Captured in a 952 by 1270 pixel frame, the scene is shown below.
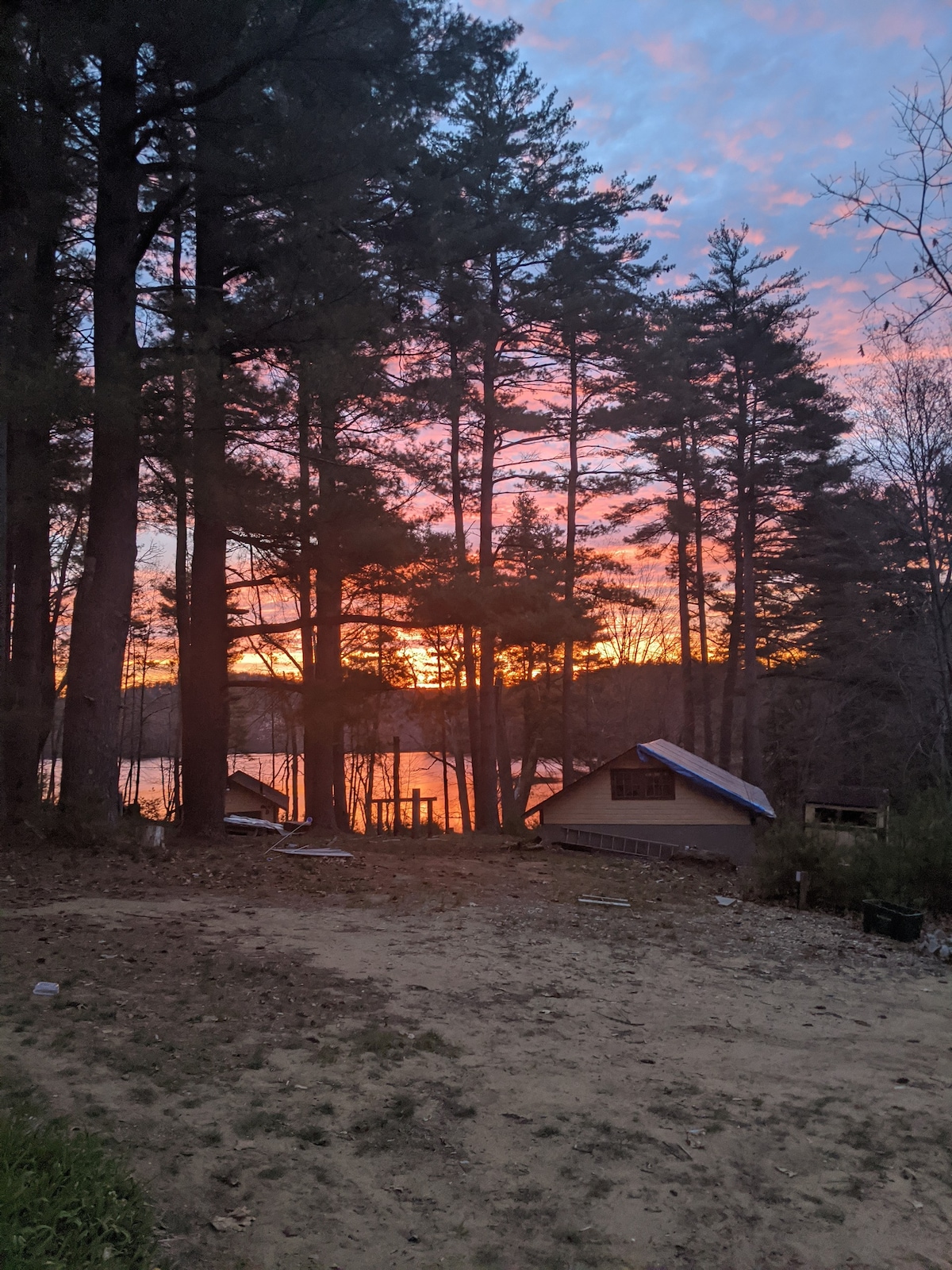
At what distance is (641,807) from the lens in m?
22.9

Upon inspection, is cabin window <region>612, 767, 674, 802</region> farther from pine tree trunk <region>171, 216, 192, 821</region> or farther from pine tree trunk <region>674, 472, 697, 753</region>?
pine tree trunk <region>171, 216, 192, 821</region>

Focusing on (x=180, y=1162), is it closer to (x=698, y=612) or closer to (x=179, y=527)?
(x=179, y=527)

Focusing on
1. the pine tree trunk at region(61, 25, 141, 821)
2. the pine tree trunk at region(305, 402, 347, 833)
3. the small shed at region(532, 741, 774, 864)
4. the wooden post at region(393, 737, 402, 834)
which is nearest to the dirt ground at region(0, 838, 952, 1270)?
the pine tree trunk at region(61, 25, 141, 821)

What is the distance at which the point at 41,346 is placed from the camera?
35.8 ft

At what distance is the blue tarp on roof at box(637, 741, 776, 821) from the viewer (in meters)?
21.5

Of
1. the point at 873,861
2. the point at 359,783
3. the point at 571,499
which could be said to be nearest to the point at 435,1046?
the point at 873,861

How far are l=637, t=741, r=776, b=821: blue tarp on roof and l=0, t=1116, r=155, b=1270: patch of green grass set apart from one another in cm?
1975

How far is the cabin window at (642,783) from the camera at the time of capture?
22.8 metres

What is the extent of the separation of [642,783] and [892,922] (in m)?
13.2

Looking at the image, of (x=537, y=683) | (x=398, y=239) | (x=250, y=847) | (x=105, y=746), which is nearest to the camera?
(x=105, y=746)

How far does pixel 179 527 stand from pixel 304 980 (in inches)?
580

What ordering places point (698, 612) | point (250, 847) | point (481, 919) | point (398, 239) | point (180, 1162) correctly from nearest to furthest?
point (180, 1162), point (481, 919), point (250, 847), point (398, 239), point (698, 612)

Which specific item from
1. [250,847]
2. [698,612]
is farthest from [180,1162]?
[698,612]

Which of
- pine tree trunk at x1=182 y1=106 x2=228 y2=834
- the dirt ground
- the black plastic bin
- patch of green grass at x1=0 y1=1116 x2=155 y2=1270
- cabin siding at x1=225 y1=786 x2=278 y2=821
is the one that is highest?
pine tree trunk at x1=182 y1=106 x2=228 y2=834
